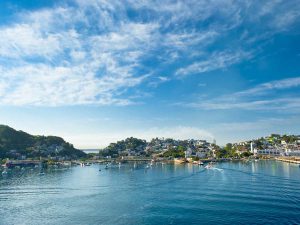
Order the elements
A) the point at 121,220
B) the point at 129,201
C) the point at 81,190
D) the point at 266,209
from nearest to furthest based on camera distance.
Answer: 1. the point at 121,220
2. the point at 266,209
3. the point at 129,201
4. the point at 81,190

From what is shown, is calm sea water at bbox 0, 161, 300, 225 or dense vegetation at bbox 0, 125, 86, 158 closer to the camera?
calm sea water at bbox 0, 161, 300, 225

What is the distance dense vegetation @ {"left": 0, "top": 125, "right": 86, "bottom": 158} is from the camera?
156m

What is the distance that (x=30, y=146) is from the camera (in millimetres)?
169625

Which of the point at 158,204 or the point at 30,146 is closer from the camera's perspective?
the point at 158,204

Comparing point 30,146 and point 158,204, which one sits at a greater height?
point 30,146

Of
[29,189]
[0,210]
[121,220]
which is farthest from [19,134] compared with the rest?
[121,220]

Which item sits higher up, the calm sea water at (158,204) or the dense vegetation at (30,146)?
the dense vegetation at (30,146)

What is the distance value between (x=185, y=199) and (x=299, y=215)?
16.5 meters

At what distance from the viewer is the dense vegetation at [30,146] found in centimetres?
15650

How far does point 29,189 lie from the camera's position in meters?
61.0

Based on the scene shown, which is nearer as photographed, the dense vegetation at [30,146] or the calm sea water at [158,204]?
the calm sea water at [158,204]

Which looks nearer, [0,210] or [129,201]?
[0,210]

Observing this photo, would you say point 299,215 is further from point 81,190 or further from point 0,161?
point 0,161

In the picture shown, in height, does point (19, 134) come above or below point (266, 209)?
above
